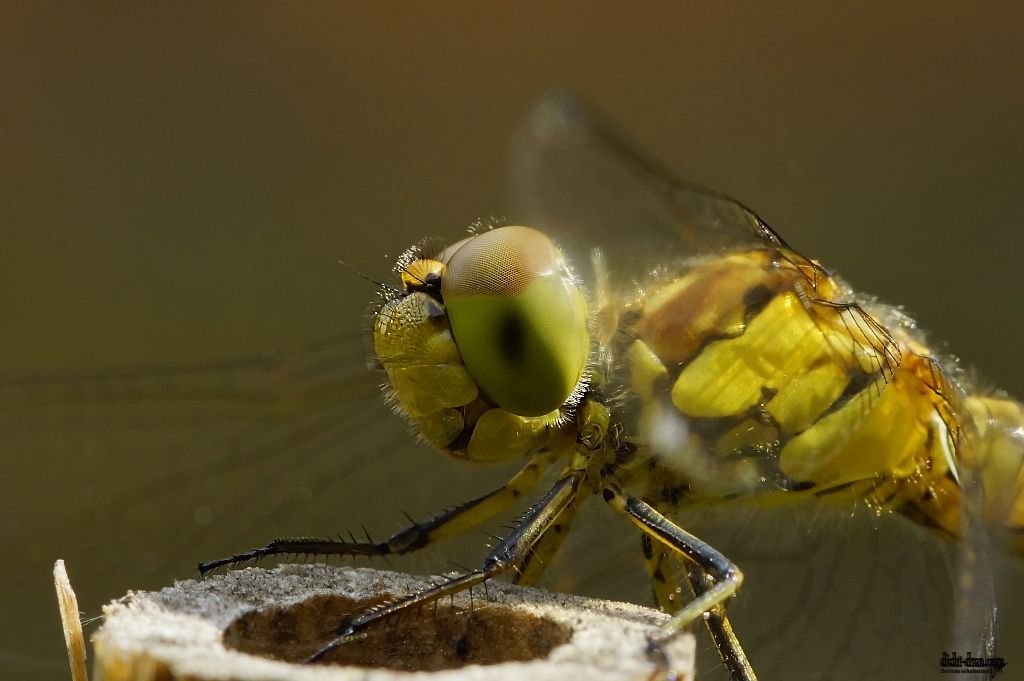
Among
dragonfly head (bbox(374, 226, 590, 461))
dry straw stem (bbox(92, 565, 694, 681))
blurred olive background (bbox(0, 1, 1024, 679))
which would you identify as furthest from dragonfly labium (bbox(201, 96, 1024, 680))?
blurred olive background (bbox(0, 1, 1024, 679))

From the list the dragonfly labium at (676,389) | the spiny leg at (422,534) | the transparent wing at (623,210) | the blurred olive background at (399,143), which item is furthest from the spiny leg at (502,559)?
the blurred olive background at (399,143)

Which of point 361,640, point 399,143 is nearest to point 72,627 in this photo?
point 361,640

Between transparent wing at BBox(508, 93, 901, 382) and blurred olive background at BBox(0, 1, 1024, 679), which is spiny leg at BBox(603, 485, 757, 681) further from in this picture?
blurred olive background at BBox(0, 1, 1024, 679)

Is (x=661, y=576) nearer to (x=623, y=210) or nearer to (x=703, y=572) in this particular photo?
(x=703, y=572)

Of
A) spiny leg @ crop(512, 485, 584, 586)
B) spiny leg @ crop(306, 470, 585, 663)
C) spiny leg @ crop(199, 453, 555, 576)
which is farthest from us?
spiny leg @ crop(512, 485, 584, 586)

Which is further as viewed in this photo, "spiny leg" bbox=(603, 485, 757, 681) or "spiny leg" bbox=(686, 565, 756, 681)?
"spiny leg" bbox=(686, 565, 756, 681)

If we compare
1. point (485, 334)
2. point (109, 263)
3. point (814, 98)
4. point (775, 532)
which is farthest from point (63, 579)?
point (814, 98)

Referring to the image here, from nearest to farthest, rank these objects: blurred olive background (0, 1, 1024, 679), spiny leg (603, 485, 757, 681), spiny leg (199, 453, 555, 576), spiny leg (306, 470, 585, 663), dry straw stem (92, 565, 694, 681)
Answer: dry straw stem (92, 565, 694, 681) → spiny leg (306, 470, 585, 663) → spiny leg (603, 485, 757, 681) → spiny leg (199, 453, 555, 576) → blurred olive background (0, 1, 1024, 679)
